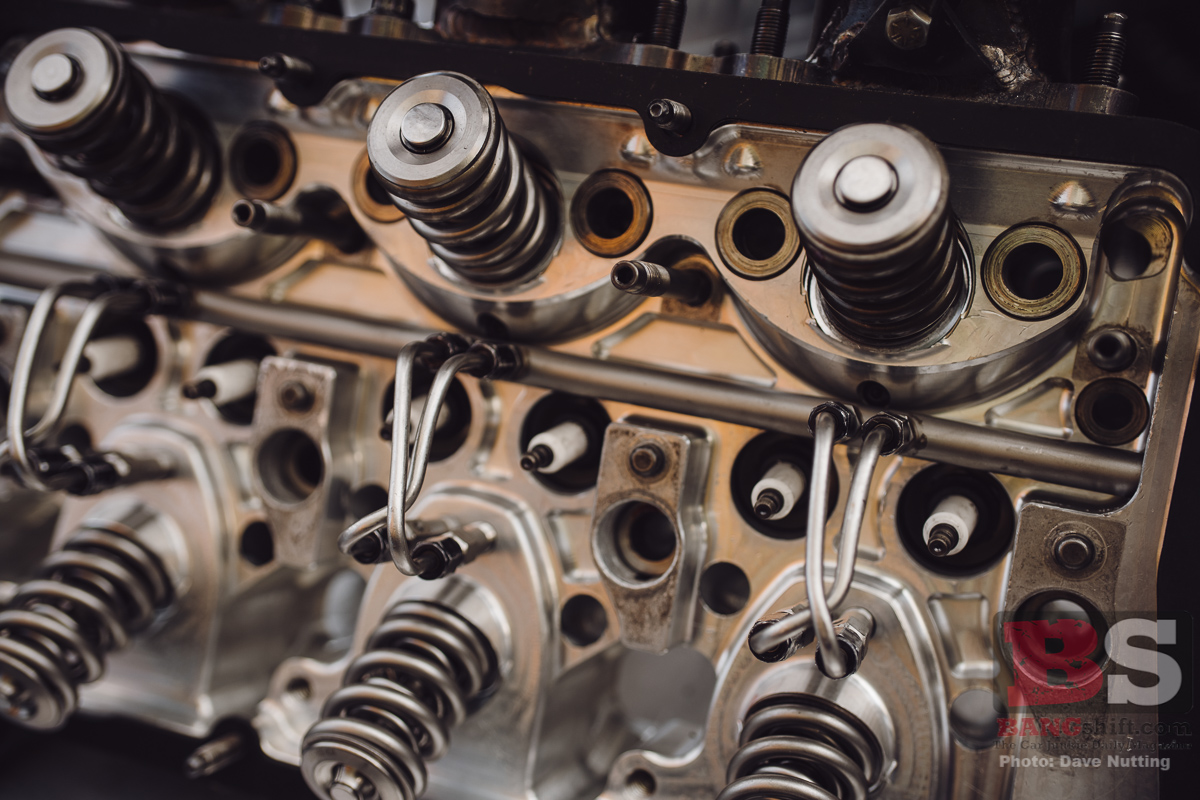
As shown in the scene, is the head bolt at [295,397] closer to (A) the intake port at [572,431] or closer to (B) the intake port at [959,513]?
(A) the intake port at [572,431]

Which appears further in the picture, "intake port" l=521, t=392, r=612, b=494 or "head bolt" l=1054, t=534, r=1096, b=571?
"intake port" l=521, t=392, r=612, b=494

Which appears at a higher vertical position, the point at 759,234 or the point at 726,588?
the point at 759,234

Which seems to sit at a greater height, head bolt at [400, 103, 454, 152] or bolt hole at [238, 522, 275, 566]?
head bolt at [400, 103, 454, 152]

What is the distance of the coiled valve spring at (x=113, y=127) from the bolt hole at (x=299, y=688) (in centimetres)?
57

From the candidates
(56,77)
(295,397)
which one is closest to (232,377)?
(295,397)

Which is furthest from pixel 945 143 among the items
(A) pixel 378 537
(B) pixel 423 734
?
(B) pixel 423 734

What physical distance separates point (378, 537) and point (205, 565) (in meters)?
0.40

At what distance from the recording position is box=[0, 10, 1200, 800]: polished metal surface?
757 mm

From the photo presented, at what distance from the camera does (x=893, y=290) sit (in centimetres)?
69

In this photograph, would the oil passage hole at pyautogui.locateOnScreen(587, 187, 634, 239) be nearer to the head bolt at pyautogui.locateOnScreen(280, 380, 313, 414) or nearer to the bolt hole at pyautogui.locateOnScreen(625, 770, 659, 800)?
the head bolt at pyautogui.locateOnScreen(280, 380, 313, 414)

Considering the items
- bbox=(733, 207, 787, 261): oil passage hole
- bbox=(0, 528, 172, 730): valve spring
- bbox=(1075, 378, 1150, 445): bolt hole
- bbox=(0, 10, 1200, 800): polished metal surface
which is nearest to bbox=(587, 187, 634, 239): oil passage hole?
bbox=(0, 10, 1200, 800): polished metal surface

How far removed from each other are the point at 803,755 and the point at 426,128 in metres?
0.63

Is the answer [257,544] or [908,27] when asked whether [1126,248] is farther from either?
[257,544]

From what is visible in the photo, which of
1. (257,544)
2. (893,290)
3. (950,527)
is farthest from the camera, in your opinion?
(257,544)
